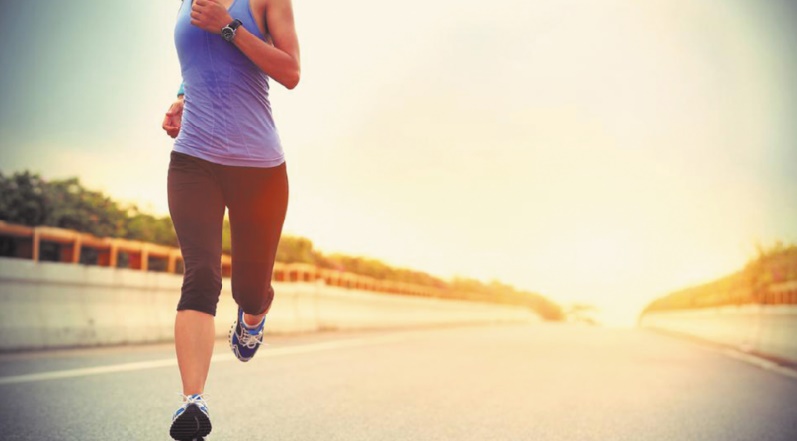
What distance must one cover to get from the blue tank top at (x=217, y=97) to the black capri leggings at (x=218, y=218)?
63 mm

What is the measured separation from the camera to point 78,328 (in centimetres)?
1030

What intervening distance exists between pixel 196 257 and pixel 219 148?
488mm

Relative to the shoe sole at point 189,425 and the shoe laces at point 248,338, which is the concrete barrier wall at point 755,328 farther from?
the shoe sole at point 189,425

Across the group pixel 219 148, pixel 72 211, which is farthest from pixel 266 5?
pixel 72 211

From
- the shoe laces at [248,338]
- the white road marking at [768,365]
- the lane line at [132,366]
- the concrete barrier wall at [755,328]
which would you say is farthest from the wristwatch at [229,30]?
the concrete barrier wall at [755,328]

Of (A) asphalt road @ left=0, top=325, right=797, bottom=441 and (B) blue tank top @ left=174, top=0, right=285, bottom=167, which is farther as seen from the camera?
(A) asphalt road @ left=0, top=325, right=797, bottom=441

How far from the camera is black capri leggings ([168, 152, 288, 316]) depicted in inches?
142

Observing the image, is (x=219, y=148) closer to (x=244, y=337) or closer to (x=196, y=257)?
(x=196, y=257)

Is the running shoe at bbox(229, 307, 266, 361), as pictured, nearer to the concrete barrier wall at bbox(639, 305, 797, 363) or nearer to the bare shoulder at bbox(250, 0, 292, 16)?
the bare shoulder at bbox(250, 0, 292, 16)

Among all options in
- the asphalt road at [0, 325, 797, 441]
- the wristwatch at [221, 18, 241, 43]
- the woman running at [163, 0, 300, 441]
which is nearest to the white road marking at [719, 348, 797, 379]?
the asphalt road at [0, 325, 797, 441]

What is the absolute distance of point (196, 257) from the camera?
11.9ft

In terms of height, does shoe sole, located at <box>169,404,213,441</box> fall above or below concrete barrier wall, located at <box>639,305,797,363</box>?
below

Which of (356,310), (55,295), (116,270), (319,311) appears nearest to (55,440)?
(55,295)

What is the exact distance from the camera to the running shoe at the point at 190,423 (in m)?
3.37
